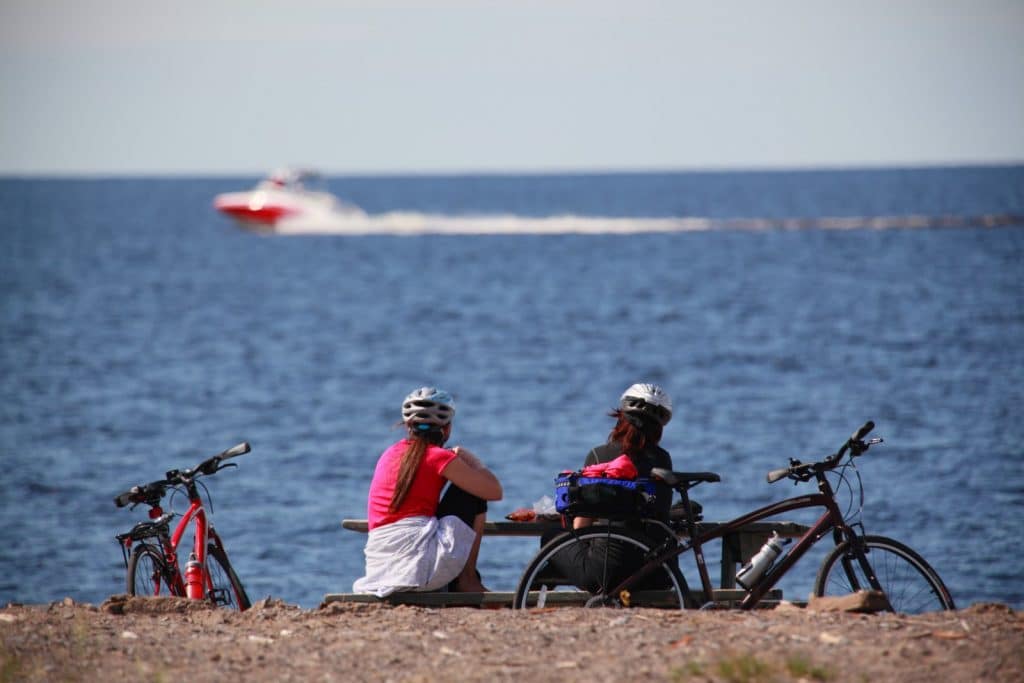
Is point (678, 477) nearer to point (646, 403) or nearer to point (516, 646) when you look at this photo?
point (646, 403)

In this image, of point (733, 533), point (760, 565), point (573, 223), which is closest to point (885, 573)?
point (760, 565)

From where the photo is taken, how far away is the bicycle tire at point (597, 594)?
7480mm

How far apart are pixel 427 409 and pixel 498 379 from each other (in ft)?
87.2

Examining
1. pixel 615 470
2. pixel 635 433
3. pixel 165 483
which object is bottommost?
pixel 165 483

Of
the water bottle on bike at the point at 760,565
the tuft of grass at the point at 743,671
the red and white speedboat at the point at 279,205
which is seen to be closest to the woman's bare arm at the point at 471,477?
the water bottle on bike at the point at 760,565

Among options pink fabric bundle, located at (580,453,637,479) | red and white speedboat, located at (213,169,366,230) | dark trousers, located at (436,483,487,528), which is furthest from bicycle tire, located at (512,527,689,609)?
red and white speedboat, located at (213,169,366,230)

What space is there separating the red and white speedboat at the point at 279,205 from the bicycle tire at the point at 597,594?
9799cm

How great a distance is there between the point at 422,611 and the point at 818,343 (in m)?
34.0

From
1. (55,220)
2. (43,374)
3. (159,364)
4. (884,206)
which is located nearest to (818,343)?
(159,364)

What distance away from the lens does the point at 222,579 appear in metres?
8.97

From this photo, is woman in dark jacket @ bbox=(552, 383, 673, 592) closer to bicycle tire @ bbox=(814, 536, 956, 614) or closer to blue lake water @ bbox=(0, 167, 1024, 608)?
bicycle tire @ bbox=(814, 536, 956, 614)

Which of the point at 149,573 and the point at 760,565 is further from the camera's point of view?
the point at 149,573

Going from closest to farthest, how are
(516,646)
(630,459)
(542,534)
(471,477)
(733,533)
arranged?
(516,646)
(630,459)
(471,477)
(542,534)
(733,533)

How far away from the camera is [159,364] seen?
39.0 meters
